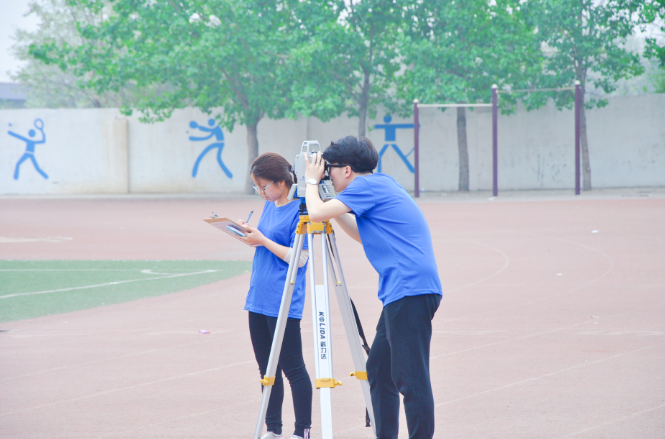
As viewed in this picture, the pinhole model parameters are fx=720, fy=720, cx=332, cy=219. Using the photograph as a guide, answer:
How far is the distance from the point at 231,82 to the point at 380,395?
25.1 m

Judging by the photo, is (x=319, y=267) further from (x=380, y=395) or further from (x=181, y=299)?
(x=380, y=395)

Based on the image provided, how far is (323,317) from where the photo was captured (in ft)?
10.8

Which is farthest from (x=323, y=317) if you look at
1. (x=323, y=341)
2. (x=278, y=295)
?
(x=278, y=295)

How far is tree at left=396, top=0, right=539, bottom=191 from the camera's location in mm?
26609

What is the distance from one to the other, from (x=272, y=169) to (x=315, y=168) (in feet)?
2.12

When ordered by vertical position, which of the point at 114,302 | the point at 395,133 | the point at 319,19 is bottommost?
the point at 114,302

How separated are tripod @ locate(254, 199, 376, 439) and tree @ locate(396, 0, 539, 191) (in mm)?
23527

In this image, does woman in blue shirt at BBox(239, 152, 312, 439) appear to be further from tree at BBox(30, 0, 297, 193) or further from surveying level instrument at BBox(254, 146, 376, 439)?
tree at BBox(30, 0, 297, 193)

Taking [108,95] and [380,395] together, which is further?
[108,95]

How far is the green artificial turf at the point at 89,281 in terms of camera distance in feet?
27.5

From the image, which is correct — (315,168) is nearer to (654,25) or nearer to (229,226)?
(229,226)

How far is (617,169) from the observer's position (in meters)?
29.2

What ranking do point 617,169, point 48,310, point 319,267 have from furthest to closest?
point 617,169 < point 319,267 < point 48,310

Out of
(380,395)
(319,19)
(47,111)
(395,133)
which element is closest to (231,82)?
(319,19)
